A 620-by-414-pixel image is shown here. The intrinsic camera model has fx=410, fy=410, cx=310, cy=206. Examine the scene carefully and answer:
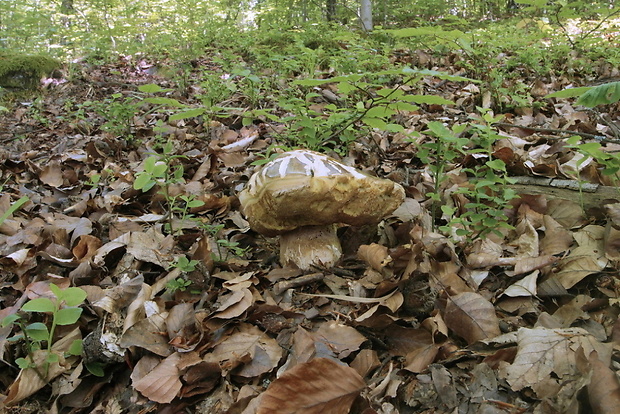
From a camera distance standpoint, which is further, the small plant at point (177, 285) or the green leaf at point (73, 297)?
the small plant at point (177, 285)

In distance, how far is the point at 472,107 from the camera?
4891mm

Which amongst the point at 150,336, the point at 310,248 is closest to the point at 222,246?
the point at 310,248

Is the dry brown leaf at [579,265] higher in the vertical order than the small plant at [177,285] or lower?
higher

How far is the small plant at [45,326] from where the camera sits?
184 cm

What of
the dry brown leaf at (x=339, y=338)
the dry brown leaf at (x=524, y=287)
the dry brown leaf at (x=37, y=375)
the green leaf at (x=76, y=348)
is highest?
the dry brown leaf at (x=524, y=287)

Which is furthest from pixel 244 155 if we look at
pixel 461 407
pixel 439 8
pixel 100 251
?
pixel 439 8

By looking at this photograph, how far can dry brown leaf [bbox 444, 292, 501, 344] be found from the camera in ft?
5.92

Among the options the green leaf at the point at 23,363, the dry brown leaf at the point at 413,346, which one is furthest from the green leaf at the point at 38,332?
the dry brown leaf at the point at 413,346

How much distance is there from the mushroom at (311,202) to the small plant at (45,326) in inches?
39.7

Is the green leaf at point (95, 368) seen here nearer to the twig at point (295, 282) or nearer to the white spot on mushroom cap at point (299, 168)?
the twig at point (295, 282)

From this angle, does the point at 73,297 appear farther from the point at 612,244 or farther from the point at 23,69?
the point at 23,69

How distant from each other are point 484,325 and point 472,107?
3703mm

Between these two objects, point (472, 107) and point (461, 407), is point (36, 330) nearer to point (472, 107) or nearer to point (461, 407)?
point (461, 407)

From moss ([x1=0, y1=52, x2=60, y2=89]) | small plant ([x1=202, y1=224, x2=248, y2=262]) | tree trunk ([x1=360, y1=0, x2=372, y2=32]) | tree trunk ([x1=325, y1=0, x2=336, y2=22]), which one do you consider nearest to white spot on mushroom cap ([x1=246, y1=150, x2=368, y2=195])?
small plant ([x1=202, y1=224, x2=248, y2=262])
